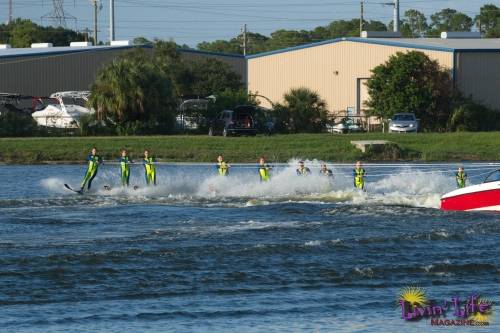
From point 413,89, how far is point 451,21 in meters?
117

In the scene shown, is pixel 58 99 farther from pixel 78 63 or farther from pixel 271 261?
pixel 271 261

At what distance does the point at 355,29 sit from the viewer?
168 meters

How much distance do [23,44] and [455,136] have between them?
261ft

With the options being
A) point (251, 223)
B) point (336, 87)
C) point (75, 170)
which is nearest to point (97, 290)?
point (251, 223)

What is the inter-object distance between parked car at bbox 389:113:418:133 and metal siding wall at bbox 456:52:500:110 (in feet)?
21.6

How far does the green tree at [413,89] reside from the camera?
69938 mm

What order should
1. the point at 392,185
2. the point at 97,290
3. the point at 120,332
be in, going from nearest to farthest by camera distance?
the point at 120,332, the point at 97,290, the point at 392,185

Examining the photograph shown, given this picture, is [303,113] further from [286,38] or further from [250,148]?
[286,38]

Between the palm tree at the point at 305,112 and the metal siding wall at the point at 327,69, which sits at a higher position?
the metal siding wall at the point at 327,69

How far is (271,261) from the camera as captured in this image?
79.3 feet

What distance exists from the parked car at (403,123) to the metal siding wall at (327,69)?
759cm

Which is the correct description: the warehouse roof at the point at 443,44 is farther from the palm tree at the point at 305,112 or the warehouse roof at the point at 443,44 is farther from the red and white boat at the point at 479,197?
the red and white boat at the point at 479,197

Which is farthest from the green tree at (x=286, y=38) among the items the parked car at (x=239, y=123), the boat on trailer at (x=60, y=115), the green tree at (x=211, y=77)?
the parked car at (x=239, y=123)

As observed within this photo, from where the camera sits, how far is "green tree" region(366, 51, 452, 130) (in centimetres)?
6994
